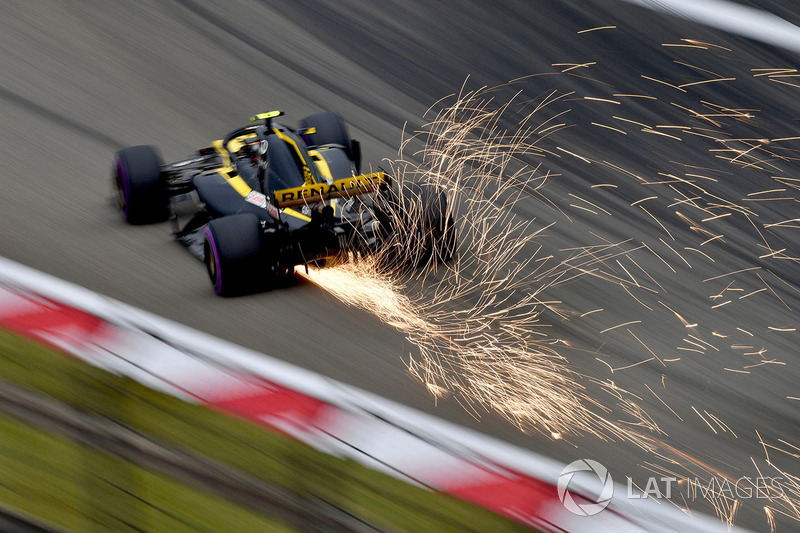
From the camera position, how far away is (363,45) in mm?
11398

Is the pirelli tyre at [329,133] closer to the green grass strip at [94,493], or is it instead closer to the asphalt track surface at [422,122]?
the asphalt track surface at [422,122]

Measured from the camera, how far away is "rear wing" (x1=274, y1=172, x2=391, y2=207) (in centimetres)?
671

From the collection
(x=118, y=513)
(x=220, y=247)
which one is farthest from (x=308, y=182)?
(x=118, y=513)

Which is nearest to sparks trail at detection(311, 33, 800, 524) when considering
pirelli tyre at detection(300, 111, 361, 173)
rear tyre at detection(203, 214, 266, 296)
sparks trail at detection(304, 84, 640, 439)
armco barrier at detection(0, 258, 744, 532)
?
sparks trail at detection(304, 84, 640, 439)

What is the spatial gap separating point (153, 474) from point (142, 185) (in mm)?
4267

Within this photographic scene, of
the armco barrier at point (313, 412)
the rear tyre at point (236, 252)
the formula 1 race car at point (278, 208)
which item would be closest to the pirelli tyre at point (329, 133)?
the formula 1 race car at point (278, 208)

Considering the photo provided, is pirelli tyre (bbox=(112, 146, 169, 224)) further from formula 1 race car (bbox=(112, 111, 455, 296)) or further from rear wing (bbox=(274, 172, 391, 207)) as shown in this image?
rear wing (bbox=(274, 172, 391, 207))

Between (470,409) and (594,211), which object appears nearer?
(470,409)

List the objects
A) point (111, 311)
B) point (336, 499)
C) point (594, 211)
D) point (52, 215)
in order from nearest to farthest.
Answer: point (336, 499) < point (111, 311) < point (52, 215) < point (594, 211)

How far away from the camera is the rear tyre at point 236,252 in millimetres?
6477

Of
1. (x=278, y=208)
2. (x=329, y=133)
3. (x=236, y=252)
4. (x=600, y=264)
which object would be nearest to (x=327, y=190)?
(x=278, y=208)

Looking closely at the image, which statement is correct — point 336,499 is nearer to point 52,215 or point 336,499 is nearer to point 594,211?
point 52,215

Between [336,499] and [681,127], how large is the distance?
26.2ft

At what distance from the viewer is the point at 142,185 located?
7.53 m
